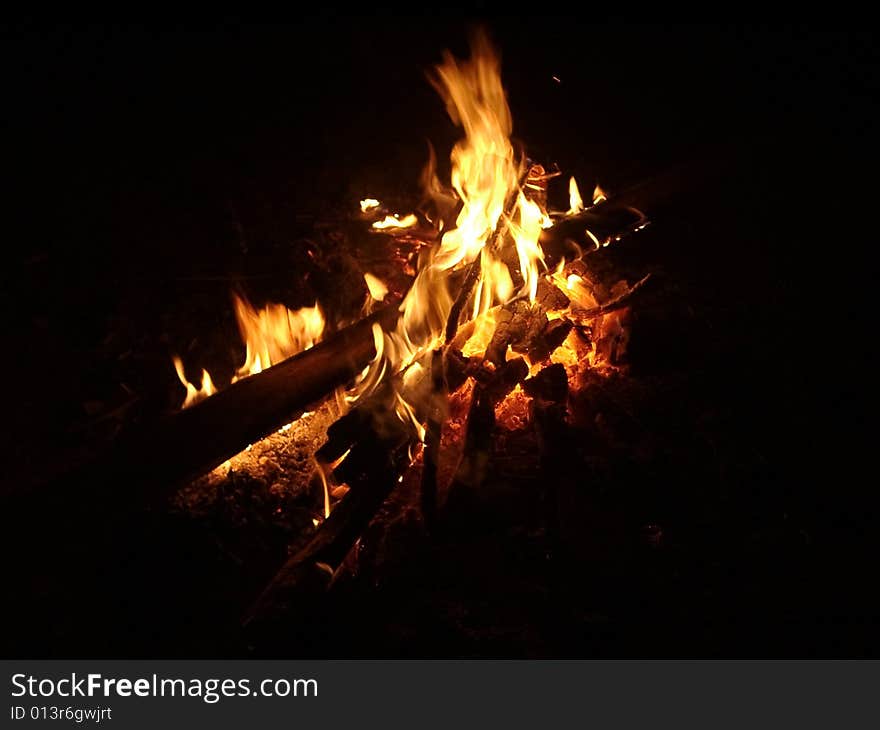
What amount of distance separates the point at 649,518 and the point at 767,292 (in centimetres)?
185

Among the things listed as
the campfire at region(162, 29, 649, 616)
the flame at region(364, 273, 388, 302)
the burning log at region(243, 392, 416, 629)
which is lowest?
the burning log at region(243, 392, 416, 629)

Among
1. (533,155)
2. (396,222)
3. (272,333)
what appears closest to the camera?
(272,333)

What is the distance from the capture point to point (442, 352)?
9.30 feet

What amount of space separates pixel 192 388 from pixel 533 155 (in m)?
3.25

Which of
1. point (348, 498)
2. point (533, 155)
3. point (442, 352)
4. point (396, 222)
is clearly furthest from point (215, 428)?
point (533, 155)

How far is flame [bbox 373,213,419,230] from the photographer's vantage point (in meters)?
3.80

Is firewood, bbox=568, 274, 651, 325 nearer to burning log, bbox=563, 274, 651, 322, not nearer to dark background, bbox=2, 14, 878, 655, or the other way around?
burning log, bbox=563, 274, 651, 322

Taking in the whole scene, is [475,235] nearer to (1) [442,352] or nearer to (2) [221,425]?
(1) [442,352]

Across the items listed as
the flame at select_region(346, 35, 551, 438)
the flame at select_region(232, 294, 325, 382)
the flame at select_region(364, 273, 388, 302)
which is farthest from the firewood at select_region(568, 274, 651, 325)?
the flame at select_region(232, 294, 325, 382)

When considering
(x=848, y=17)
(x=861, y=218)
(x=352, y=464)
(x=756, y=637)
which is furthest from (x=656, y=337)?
(x=848, y=17)

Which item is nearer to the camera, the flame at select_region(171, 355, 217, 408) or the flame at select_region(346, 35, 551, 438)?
the flame at select_region(171, 355, 217, 408)

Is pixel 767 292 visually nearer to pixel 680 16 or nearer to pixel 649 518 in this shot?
pixel 649 518

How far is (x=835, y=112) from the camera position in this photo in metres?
4.56
